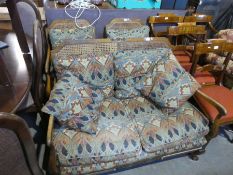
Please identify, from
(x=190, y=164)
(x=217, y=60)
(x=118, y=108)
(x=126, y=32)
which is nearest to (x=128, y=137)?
(x=118, y=108)

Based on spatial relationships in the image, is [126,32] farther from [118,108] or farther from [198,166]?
[198,166]

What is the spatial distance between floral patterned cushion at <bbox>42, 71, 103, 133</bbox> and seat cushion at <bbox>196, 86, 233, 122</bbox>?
95 cm

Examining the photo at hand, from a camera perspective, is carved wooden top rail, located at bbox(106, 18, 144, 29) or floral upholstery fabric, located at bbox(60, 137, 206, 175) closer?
floral upholstery fabric, located at bbox(60, 137, 206, 175)

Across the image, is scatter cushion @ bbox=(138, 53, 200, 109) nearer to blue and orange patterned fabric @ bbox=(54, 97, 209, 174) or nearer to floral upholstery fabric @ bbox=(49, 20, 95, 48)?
blue and orange patterned fabric @ bbox=(54, 97, 209, 174)

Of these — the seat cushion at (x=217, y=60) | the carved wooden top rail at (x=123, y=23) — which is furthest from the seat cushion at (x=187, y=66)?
the carved wooden top rail at (x=123, y=23)

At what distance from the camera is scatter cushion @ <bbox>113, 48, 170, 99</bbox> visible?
1.63m

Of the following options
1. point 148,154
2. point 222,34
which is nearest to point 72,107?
point 148,154

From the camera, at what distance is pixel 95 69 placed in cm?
158

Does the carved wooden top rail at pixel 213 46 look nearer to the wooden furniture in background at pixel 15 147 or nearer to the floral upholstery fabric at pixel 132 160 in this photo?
the floral upholstery fabric at pixel 132 160

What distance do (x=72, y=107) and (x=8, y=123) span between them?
2.26 feet

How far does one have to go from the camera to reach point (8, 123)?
63 centimetres

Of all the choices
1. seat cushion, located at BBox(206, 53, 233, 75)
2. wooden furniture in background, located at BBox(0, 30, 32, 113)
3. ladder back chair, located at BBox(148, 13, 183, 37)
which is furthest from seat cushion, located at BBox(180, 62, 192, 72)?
wooden furniture in background, located at BBox(0, 30, 32, 113)

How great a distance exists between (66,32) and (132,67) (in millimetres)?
848

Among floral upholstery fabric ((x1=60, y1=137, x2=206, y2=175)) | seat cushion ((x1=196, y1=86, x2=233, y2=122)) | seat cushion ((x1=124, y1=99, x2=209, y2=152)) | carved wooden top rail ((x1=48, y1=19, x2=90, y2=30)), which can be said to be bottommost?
floral upholstery fabric ((x1=60, y1=137, x2=206, y2=175))
